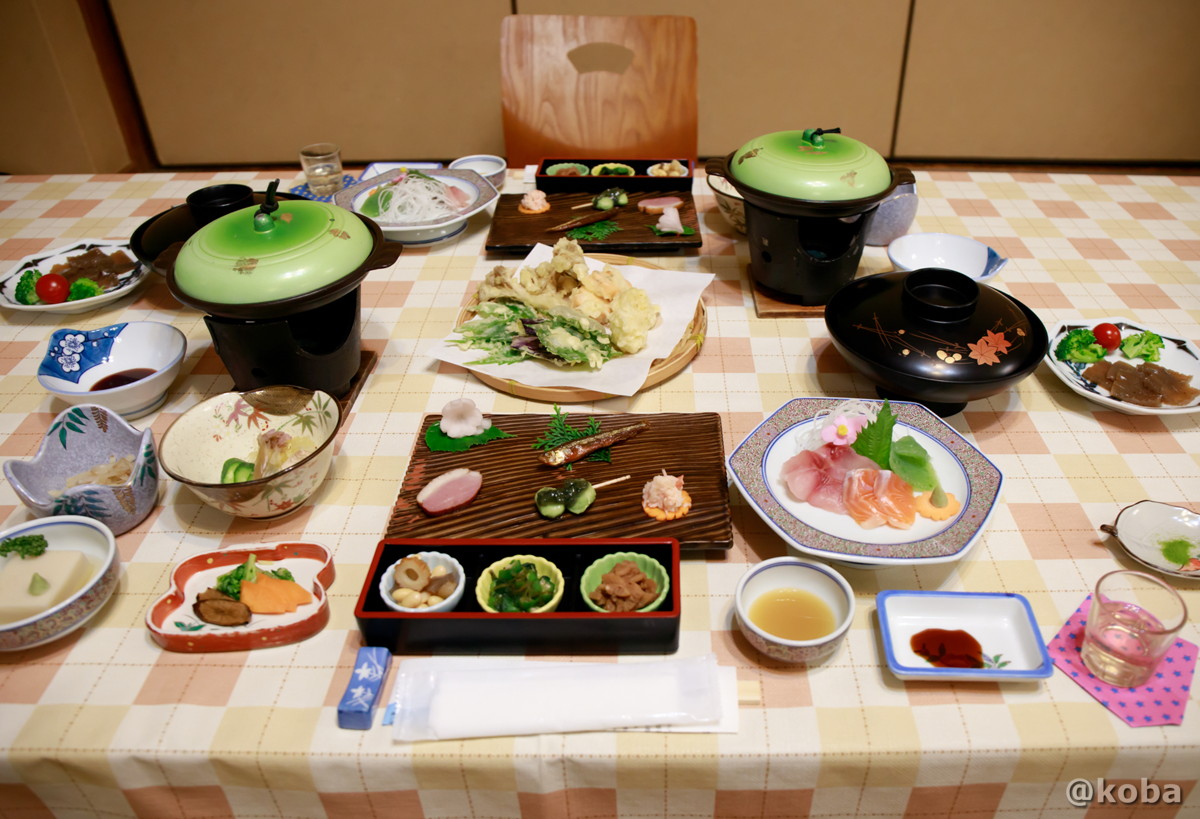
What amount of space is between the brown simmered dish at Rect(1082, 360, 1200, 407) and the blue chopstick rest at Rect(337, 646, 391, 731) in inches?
61.2

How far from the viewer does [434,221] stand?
2275 millimetres

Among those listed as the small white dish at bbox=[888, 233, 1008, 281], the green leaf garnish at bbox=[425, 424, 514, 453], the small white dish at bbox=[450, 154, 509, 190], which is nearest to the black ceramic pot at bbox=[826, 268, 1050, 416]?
the small white dish at bbox=[888, 233, 1008, 281]

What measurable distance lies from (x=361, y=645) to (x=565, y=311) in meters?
0.90

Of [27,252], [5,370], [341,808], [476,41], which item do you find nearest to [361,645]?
[341,808]

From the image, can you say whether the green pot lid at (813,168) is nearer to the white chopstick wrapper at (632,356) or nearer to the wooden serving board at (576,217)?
the white chopstick wrapper at (632,356)

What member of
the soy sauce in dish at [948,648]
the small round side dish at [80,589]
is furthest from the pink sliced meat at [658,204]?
the small round side dish at [80,589]

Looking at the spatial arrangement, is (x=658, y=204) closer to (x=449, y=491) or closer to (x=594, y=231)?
(x=594, y=231)

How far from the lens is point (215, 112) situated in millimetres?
4676

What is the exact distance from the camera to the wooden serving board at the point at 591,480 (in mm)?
1381

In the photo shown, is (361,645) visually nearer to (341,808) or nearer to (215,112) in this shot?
(341,808)

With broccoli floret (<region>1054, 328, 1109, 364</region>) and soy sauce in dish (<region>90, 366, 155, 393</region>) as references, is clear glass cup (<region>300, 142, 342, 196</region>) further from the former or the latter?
broccoli floret (<region>1054, 328, 1109, 364</region>)

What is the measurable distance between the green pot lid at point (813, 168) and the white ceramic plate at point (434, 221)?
0.85m

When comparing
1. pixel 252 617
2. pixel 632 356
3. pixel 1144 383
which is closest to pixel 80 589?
pixel 252 617

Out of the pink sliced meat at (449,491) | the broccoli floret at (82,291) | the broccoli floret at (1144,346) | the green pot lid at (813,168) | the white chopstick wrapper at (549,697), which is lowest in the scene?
the white chopstick wrapper at (549,697)
